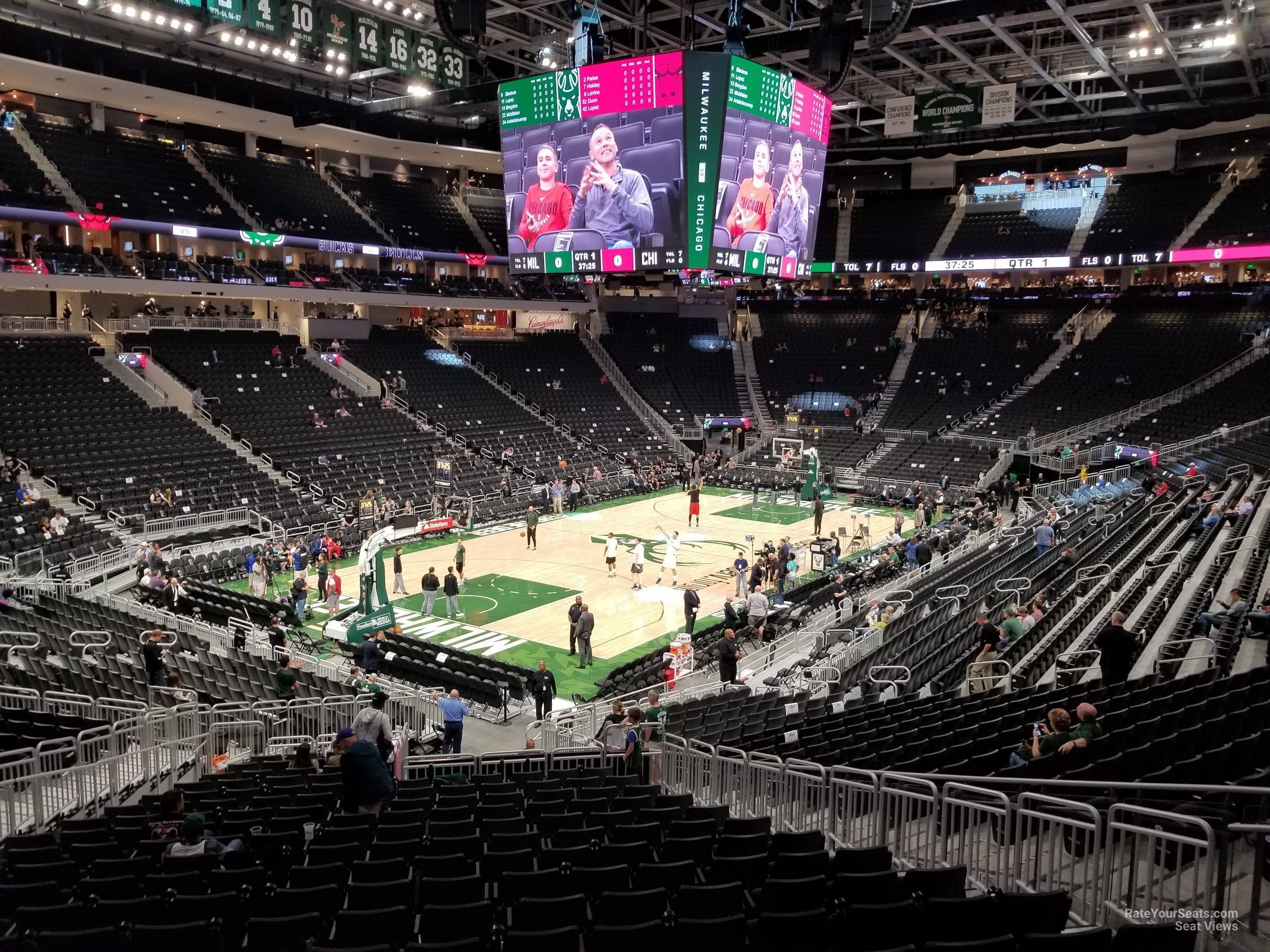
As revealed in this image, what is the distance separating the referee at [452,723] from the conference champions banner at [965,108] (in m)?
28.2

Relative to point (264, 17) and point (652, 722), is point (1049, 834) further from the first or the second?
point (264, 17)

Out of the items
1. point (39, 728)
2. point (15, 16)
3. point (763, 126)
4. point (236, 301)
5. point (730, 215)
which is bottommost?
point (39, 728)

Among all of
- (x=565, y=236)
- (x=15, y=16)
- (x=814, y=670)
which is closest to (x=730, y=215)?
(x=565, y=236)

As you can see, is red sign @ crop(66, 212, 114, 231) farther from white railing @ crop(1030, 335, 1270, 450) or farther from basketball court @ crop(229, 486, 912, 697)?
white railing @ crop(1030, 335, 1270, 450)

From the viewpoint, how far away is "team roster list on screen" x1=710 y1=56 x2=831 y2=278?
27.0 m

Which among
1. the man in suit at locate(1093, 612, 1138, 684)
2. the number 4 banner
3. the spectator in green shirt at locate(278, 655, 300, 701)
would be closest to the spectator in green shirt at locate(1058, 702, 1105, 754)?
the man in suit at locate(1093, 612, 1138, 684)

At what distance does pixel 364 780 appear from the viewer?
25.6 feet

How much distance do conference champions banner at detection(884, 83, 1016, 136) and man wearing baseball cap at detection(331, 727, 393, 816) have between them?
3131 centimetres

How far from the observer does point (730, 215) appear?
27.9 m

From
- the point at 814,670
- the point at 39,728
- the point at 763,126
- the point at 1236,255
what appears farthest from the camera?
the point at 1236,255

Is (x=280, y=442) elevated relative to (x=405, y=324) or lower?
lower

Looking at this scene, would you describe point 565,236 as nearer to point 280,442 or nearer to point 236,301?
point 280,442

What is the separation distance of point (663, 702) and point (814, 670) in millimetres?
2938

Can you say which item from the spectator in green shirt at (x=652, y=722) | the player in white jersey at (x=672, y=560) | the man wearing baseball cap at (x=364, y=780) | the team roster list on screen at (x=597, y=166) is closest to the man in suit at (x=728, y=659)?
the spectator in green shirt at (x=652, y=722)
